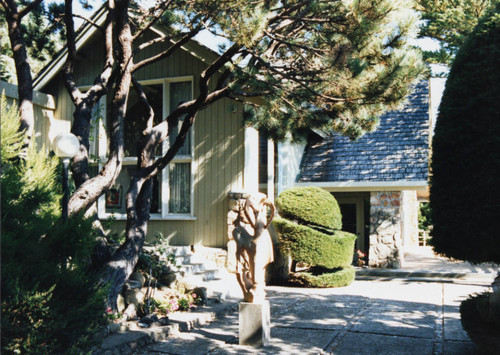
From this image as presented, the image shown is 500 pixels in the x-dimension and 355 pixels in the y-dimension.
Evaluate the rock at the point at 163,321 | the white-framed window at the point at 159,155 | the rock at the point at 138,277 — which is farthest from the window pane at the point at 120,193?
the rock at the point at 163,321

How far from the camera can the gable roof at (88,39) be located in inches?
407

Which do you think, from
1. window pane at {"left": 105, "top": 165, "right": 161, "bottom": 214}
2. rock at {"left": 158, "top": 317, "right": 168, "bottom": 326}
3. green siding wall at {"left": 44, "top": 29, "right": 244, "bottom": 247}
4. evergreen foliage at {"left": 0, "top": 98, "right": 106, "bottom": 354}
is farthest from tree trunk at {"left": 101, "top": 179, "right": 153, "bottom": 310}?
window pane at {"left": 105, "top": 165, "right": 161, "bottom": 214}

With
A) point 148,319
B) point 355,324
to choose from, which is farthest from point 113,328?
point 355,324

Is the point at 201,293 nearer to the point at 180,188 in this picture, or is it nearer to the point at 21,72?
the point at 180,188

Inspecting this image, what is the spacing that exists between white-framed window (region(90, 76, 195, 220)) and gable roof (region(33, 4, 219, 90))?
2.45 feet

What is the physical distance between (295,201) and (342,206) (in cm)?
472

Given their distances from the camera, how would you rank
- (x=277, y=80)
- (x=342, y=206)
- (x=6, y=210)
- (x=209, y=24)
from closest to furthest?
(x=6, y=210), (x=209, y=24), (x=277, y=80), (x=342, y=206)

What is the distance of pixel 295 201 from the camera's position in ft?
32.8

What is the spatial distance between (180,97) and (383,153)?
5420 mm

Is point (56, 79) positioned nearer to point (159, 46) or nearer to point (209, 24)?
point (159, 46)

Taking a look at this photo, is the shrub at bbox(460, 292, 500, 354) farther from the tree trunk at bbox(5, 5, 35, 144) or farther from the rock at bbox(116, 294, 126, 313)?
the tree trunk at bbox(5, 5, 35, 144)

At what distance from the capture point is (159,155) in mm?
11273

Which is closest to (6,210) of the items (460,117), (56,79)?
(460,117)

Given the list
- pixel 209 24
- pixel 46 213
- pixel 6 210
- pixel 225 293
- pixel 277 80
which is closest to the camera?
pixel 6 210
